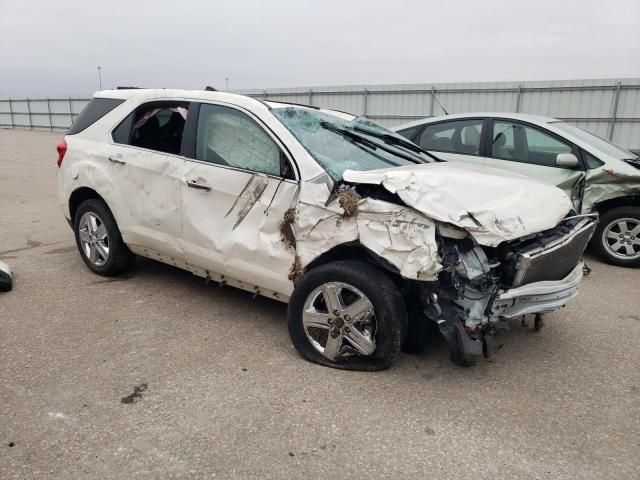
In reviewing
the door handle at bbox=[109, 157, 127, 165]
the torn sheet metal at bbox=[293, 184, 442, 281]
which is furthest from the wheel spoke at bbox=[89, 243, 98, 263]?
the torn sheet metal at bbox=[293, 184, 442, 281]

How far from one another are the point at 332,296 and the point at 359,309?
19 centimetres

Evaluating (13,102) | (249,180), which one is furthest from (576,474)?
(13,102)

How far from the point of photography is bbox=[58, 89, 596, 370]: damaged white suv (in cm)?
279

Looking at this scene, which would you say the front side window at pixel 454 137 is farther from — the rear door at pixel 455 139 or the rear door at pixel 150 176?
the rear door at pixel 150 176

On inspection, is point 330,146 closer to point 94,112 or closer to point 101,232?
point 101,232

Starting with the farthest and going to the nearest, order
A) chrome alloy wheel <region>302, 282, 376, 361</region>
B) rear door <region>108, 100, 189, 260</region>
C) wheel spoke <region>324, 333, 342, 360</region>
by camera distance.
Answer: rear door <region>108, 100, 189, 260</region>
wheel spoke <region>324, 333, 342, 360</region>
chrome alloy wheel <region>302, 282, 376, 361</region>

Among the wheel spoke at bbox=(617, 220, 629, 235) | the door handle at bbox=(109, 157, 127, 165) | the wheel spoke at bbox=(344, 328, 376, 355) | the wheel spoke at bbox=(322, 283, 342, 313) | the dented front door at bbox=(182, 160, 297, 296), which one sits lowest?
the wheel spoke at bbox=(344, 328, 376, 355)

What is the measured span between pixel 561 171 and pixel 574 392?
3.35 metres

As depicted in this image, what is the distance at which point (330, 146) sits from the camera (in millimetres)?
3504

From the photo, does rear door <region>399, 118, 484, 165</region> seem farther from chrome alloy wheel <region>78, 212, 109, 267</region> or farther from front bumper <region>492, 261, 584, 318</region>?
chrome alloy wheel <region>78, 212, 109, 267</region>

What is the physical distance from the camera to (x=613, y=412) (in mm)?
2742

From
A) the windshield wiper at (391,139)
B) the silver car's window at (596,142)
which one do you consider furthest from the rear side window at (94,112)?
the silver car's window at (596,142)

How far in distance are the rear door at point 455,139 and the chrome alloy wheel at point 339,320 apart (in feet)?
11.8

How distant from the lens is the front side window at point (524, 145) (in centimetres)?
570
